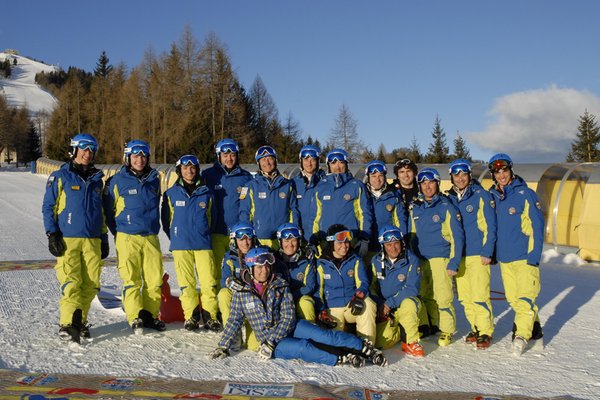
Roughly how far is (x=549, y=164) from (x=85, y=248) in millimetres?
12226

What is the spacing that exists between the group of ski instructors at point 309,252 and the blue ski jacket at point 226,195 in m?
0.14

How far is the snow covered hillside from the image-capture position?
14250 centimetres

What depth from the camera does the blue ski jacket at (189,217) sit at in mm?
6426

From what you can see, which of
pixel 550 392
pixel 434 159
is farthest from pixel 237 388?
pixel 434 159

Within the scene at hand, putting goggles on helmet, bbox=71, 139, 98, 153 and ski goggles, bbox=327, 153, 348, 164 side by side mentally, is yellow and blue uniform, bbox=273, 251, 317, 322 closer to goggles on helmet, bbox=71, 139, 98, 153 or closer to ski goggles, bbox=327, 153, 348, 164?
ski goggles, bbox=327, 153, 348, 164

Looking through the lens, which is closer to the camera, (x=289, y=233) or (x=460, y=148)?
(x=289, y=233)

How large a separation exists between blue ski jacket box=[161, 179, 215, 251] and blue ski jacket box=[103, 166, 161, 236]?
216 millimetres

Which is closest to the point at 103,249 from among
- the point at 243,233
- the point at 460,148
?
the point at 243,233

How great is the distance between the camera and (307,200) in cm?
665

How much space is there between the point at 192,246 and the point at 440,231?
286 centimetres

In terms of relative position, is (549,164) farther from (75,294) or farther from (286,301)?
(75,294)

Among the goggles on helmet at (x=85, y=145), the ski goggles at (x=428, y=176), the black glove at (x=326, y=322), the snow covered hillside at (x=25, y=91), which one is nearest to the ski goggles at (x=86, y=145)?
the goggles on helmet at (x=85, y=145)

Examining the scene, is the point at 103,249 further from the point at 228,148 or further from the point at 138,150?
the point at 228,148

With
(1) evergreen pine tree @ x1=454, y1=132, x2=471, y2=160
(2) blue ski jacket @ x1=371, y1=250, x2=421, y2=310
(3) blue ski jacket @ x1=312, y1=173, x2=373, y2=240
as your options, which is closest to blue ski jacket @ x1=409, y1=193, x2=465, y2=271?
(2) blue ski jacket @ x1=371, y1=250, x2=421, y2=310
